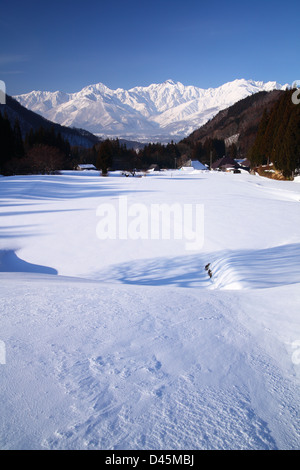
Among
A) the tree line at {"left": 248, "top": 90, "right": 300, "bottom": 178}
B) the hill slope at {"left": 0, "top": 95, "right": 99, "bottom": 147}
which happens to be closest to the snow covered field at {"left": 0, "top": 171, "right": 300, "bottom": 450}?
the tree line at {"left": 248, "top": 90, "right": 300, "bottom": 178}

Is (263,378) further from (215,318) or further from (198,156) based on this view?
(198,156)

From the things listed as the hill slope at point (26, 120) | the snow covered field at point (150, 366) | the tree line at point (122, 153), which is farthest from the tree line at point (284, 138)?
the hill slope at point (26, 120)

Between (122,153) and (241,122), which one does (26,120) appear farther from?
(241,122)

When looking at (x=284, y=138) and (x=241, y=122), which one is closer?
(x=284, y=138)

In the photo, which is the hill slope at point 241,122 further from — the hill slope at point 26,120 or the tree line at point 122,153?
the tree line at point 122,153

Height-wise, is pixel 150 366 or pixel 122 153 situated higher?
pixel 122 153

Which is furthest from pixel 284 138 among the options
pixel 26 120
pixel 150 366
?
pixel 26 120

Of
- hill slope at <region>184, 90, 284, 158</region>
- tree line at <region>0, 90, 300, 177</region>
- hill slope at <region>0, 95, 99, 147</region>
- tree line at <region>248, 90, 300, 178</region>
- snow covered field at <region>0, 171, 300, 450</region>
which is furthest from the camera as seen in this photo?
hill slope at <region>0, 95, 99, 147</region>

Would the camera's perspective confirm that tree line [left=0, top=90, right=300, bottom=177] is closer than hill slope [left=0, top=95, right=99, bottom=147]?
Yes

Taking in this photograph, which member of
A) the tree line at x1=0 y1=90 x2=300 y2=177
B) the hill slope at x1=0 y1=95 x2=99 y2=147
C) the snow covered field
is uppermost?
the hill slope at x1=0 y1=95 x2=99 y2=147

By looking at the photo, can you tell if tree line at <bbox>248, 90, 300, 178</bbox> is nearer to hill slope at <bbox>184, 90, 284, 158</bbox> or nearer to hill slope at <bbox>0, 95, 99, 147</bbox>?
hill slope at <bbox>184, 90, 284, 158</bbox>

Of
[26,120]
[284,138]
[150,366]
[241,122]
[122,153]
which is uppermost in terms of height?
[241,122]

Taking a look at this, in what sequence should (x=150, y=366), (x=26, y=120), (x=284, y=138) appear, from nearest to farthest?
(x=150, y=366), (x=284, y=138), (x=26, y=120)

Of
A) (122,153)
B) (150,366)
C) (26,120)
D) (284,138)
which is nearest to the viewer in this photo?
(150,366)
